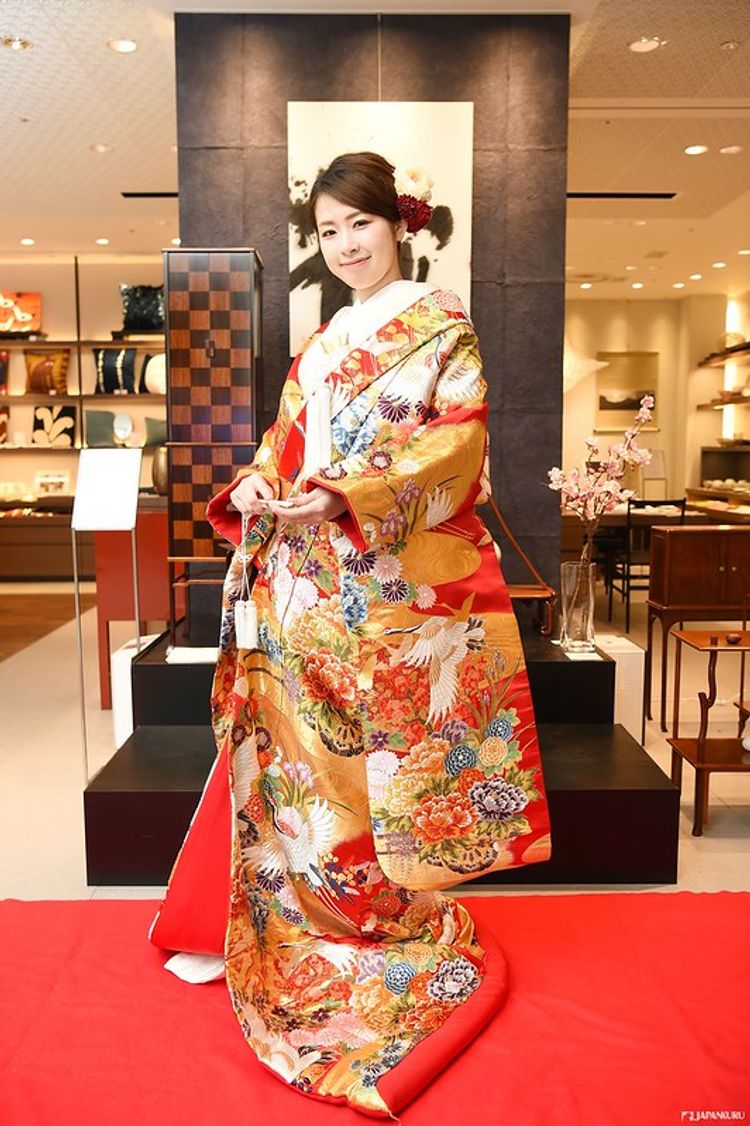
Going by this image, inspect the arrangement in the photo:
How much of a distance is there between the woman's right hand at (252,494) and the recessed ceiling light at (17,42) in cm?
332

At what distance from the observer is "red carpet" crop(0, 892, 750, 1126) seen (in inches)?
66.7

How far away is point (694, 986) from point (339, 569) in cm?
123

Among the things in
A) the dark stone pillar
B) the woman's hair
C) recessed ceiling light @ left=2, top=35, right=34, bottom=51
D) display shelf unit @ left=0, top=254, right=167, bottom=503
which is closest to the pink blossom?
the dark stone pillar

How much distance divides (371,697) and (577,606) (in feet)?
6.46

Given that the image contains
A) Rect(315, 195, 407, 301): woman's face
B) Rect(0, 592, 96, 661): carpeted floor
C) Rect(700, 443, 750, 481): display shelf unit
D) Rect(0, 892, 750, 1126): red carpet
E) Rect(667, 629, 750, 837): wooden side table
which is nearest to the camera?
Rect(0, 892, 750, 1126): red carpet

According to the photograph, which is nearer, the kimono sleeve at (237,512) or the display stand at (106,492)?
the kimono sleeve at (237,512)

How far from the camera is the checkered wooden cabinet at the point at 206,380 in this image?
140 inches

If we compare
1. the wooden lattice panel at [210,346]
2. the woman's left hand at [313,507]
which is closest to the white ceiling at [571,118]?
the wooden lattice panel at [210,346]

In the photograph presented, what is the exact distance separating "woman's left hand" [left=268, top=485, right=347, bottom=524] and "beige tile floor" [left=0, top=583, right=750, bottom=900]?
1.43 metres

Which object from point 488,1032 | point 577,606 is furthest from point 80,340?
point 488,1032

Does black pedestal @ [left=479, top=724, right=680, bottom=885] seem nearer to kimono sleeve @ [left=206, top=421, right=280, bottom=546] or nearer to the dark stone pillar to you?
kimono sleeve @ [left=206, top=421, right=280, bottom=546]

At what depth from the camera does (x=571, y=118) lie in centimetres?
503

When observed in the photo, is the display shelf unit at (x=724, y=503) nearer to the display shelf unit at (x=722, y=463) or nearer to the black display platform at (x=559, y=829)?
the display shelf unit at (x=722, y=463)

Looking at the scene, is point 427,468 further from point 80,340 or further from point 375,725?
point 80,340
